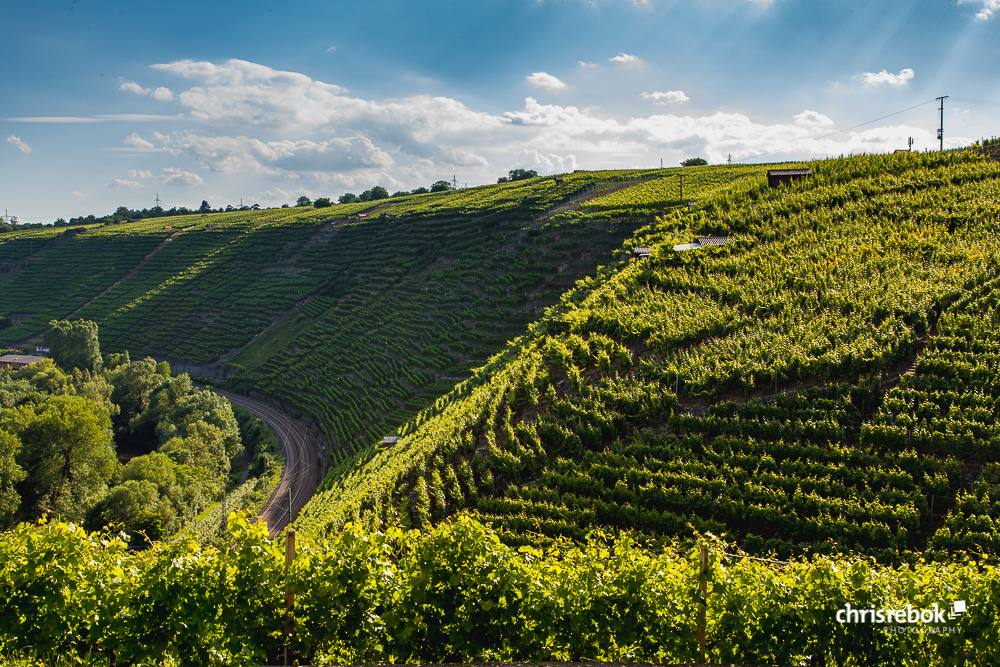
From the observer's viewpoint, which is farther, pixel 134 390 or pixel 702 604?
pixel 134 390

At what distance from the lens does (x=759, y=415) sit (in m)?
15.2

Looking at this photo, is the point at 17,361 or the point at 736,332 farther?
the point at 17,361

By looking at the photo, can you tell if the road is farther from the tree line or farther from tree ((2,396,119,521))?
tree ((2,396,119,521))

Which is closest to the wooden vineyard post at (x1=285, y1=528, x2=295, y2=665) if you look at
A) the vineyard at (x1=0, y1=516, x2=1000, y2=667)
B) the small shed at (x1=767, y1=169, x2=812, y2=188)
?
the vineyard at (x1=0, y1=516, x2=1000, y2=667)

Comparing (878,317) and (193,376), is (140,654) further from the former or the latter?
(193,376)

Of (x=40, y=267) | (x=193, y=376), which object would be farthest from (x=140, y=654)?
(x=40, y=267)

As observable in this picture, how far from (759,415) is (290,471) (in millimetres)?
30500

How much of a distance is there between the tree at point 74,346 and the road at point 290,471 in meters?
24.9

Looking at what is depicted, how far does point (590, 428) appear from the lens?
16031mm

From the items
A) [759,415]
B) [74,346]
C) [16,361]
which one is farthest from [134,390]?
[759,415]

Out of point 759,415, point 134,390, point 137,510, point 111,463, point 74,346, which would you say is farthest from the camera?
point 74,346

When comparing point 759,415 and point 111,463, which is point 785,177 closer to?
point 759,415

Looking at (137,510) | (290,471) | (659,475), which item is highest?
(659,475)

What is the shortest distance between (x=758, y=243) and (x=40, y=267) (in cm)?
11232
